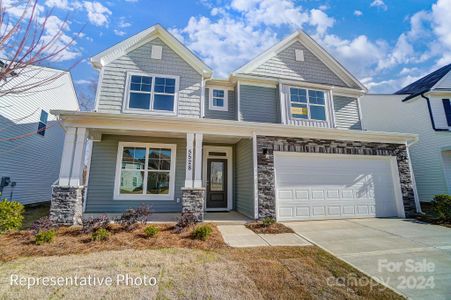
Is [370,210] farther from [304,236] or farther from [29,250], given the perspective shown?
[29,250]

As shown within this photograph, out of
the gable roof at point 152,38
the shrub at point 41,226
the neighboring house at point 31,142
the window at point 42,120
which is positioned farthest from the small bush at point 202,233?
the window at point 42,120

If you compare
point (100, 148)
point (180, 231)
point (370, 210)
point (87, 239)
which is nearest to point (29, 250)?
point (87, 239)

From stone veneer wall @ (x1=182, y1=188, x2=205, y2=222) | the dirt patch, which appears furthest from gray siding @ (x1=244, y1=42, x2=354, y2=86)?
the dirt patch

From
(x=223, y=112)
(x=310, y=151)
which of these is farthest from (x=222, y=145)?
(x=310, y=151)

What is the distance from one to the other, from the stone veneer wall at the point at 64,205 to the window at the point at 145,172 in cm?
193

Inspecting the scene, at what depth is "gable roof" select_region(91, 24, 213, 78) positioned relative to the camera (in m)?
8.59

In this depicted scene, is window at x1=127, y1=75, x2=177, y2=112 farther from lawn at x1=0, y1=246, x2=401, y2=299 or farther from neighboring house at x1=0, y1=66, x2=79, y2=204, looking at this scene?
lawn at x1=0, y1=246, x2=401, y2=299

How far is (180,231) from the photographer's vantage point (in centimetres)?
568

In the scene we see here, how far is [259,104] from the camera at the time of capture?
9.70 metres

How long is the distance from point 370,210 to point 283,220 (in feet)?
12.1

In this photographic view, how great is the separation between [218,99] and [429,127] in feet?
39.1

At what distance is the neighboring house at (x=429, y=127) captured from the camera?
10867 mm

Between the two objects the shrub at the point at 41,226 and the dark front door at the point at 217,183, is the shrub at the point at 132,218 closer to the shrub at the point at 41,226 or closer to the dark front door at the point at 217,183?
the shrub at the point at 41,226

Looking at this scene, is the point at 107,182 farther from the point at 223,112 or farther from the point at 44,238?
the point at 223,112
